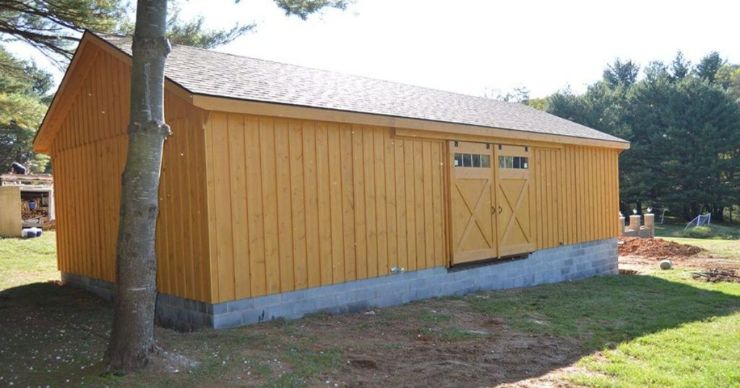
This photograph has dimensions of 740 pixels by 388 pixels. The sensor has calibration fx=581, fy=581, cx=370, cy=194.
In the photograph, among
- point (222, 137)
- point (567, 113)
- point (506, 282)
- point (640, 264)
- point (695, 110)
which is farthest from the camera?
point (567, 113)

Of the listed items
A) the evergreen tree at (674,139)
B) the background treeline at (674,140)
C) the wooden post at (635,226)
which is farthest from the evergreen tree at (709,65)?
the wooden post at (635,226)

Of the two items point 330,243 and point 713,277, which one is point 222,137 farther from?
point 713,277

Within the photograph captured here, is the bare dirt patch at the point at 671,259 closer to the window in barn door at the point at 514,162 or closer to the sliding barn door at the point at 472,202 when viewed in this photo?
the window in barn door at the point at 514,162

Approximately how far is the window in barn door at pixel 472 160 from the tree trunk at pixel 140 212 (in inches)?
204

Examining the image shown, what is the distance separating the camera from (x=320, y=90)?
A: 809 centimetres

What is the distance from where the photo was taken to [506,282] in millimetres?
9758

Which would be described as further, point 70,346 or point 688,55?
point 688,55

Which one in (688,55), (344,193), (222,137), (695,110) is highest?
(688,55)

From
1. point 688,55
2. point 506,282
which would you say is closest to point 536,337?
point 506,282

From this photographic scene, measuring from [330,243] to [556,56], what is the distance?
51.7m

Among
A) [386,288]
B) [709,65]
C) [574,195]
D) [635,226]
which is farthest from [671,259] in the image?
[709,65]

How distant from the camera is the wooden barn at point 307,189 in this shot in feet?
20.6

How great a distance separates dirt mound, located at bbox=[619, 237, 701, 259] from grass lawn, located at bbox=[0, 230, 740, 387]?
22.6ft

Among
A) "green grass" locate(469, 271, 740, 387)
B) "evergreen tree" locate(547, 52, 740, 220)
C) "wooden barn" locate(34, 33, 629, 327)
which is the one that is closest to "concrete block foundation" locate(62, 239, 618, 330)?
"wooden barn" locate(34, 33, 629, 327)
